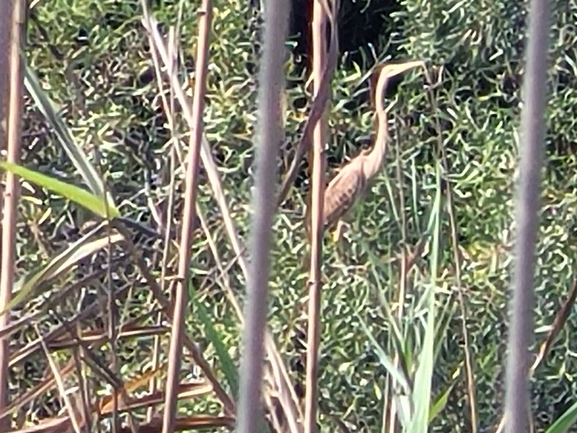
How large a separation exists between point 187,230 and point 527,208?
0.63 feet

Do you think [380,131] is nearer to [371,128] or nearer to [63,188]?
[63,188]

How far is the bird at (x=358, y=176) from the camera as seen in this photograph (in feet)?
2.26

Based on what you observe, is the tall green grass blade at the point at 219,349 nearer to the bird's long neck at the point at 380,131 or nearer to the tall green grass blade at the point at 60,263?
the tall green grass blade at the point at 60,263

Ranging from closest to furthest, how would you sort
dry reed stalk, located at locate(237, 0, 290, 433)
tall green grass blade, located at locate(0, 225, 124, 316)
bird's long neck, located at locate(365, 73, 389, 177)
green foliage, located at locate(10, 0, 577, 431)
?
dry reed stalk, located at locate(237, 0, 290, 433)
tall green grass blade, located at locate(0, 225, 124, 316)
bird's long neck, located at locate(365, 73, 389, 177)
green foliage, located at locate(10, 0, 577, 431)

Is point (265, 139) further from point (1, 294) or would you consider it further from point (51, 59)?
point (51, 59)

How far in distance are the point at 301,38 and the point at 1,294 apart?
116cm

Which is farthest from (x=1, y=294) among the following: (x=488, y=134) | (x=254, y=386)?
(x=488, y=134)

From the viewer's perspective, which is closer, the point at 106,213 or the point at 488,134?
the point at 106,213

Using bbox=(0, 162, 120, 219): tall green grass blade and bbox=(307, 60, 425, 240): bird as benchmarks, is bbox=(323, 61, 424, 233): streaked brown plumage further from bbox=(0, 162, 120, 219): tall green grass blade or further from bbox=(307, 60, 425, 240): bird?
bbox=(0, 162, 120, 219): tall green grass blade

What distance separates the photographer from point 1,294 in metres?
0.52

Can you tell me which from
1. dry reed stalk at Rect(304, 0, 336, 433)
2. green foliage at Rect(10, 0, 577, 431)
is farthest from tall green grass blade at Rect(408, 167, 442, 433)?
green foliage at Rect(10, 0, 577, 431)

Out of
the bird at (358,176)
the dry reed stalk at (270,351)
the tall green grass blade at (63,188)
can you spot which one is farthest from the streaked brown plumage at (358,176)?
the tall green grass blade at (63,188)

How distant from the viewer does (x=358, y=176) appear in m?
0.79

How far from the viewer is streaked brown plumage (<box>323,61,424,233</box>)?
69cm
